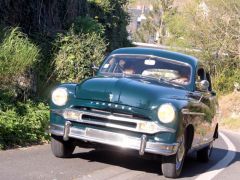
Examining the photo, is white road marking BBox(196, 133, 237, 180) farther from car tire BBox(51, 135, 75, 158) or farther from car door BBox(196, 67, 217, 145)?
car tire BBox(51, 135, 75, 158)

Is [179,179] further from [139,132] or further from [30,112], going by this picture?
[30,112]

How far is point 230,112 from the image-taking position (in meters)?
33.4

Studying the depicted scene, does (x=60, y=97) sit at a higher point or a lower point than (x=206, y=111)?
higher

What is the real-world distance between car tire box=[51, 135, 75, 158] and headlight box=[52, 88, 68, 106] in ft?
2.05

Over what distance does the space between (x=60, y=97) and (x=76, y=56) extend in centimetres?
737

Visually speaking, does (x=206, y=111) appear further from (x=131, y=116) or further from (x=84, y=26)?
(x=84, y=26)

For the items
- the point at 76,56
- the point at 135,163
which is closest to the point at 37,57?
the point at 76,56

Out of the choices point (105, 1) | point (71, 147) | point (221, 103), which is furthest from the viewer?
point (221, 103)

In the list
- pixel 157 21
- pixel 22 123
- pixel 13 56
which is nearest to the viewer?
pixel 22 123

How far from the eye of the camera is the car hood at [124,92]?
787cm

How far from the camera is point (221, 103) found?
35.7 metres

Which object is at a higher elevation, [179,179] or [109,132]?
[109,132]

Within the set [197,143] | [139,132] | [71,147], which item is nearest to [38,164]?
[71,147]

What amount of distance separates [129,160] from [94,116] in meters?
1.86
